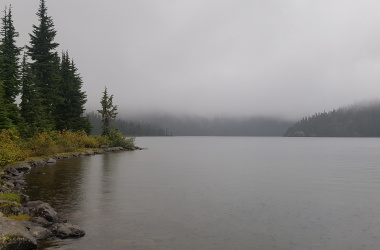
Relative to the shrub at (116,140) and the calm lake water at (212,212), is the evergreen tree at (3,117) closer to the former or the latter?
the calm lake water at (212,212)

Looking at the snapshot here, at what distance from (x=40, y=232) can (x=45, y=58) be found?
61.5 m

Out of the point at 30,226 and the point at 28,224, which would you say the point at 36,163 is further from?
the point at 30,226

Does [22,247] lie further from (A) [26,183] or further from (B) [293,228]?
(A) [26,183]

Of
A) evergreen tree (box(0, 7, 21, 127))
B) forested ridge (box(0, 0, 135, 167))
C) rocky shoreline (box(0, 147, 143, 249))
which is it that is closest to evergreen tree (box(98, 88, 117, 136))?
forested ridge (box(0, 0, 135, 167))

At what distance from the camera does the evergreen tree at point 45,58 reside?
65.1 meters

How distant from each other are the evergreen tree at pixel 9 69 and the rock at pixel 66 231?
2851cm

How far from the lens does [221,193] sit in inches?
1171

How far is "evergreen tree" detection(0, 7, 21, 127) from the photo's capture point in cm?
4360

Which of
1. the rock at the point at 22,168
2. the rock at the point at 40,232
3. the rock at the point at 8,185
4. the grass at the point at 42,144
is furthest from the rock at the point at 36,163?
the rock at the point at 40,232

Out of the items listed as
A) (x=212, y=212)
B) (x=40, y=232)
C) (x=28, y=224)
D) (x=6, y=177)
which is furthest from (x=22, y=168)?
(x=212, y=212)

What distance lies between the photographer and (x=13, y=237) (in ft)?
43.3

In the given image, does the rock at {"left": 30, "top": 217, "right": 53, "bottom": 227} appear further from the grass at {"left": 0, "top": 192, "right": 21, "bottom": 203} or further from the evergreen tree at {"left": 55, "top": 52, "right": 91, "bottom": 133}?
the evergreen tree at {"left": 55, "top": 52, "right": 91, "bottom": 133}

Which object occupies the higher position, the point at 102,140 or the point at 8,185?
the point at 102,140

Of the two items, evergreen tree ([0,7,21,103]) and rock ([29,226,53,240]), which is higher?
evergreen tree ([0,7,21,103])
